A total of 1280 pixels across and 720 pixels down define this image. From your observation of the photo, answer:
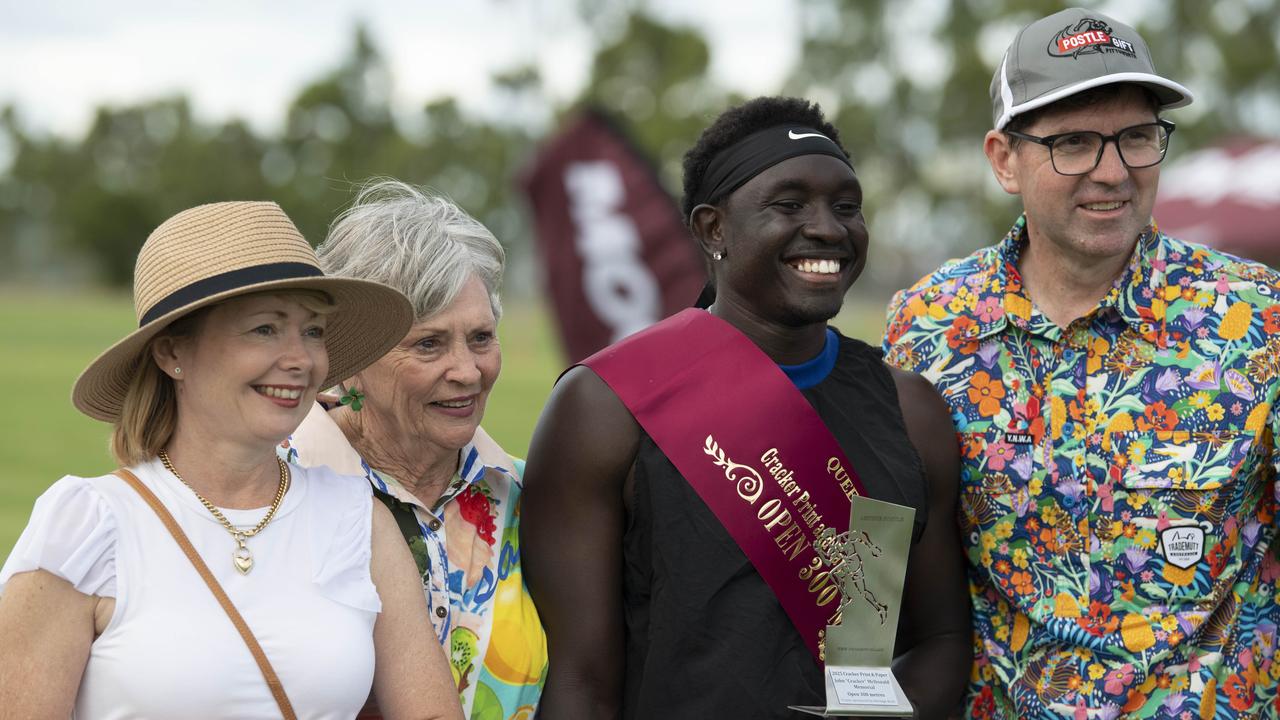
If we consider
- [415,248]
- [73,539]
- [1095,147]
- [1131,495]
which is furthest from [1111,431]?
[73,539]

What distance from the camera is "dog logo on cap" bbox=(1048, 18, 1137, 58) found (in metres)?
3.39

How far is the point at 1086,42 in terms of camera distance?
11.2ft

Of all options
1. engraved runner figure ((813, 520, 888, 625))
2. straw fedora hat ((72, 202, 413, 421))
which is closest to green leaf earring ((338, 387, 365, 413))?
straw fedora hat ((72, 202, 413, 421))

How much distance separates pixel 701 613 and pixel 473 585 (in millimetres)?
563

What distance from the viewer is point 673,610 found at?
10.1 ft

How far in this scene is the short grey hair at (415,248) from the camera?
3.30m

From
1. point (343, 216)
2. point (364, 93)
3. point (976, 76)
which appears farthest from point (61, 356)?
point (364, 93)

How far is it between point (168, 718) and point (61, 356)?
92.8 feet

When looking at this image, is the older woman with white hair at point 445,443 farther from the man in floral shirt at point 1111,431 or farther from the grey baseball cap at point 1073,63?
the grey baseball cap at point 1073,63

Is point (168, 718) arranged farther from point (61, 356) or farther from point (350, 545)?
point (61, 356)

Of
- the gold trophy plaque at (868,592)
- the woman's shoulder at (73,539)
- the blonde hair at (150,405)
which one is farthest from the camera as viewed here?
→ the gold trophy plaque at (868,592)

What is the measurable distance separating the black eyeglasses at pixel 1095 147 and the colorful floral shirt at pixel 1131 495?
22 centimetres

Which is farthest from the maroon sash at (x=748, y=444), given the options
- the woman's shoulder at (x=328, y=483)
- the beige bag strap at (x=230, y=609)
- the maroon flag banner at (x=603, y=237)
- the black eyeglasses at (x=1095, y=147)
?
the maroon flag banner at (x=603, y=237)

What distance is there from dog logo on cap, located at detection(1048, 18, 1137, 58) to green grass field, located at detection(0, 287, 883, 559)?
248 centimetres
